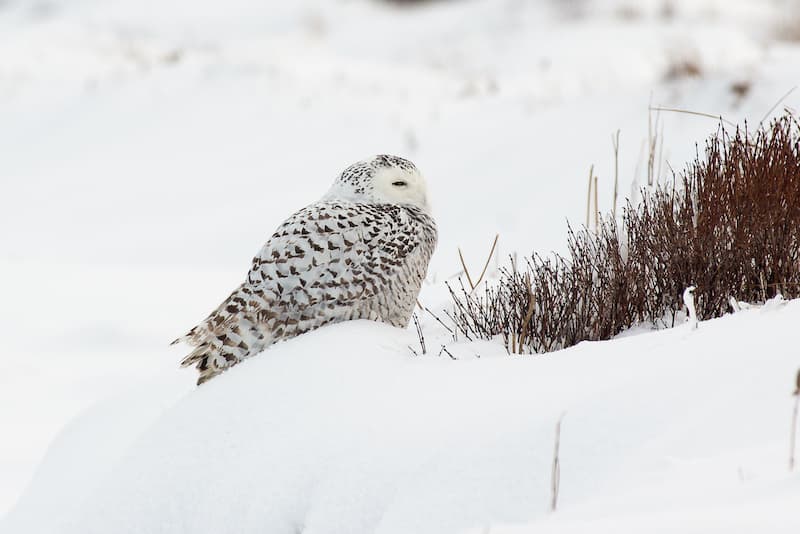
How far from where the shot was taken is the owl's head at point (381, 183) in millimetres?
2783

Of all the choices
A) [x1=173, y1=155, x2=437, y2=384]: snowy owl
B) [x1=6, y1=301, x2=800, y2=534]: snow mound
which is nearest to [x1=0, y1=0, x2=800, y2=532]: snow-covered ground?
[x1=6, y1=301, x2=800, y2=534]: snow mound

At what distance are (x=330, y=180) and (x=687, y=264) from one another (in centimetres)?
608

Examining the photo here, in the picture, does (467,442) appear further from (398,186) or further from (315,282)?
(398,186)

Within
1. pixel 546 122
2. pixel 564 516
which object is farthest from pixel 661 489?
pixel 546 122

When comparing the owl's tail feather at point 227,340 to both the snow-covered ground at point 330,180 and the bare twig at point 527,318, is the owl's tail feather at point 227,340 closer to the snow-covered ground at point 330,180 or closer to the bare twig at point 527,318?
the snow-covered ground at point 330,180

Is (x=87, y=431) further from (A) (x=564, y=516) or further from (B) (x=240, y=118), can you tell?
(B) (x=240, y=118)

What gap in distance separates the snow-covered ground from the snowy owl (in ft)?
0.40

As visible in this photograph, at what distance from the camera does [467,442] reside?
1.78 m

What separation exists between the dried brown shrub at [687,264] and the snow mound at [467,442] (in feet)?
0.96

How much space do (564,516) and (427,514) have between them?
0.31 metres

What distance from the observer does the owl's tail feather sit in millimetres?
2543

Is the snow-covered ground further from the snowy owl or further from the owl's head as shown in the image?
the owl's head

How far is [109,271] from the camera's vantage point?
19.7 ft

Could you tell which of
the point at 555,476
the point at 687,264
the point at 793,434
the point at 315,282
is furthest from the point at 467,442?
the point at 687,264
